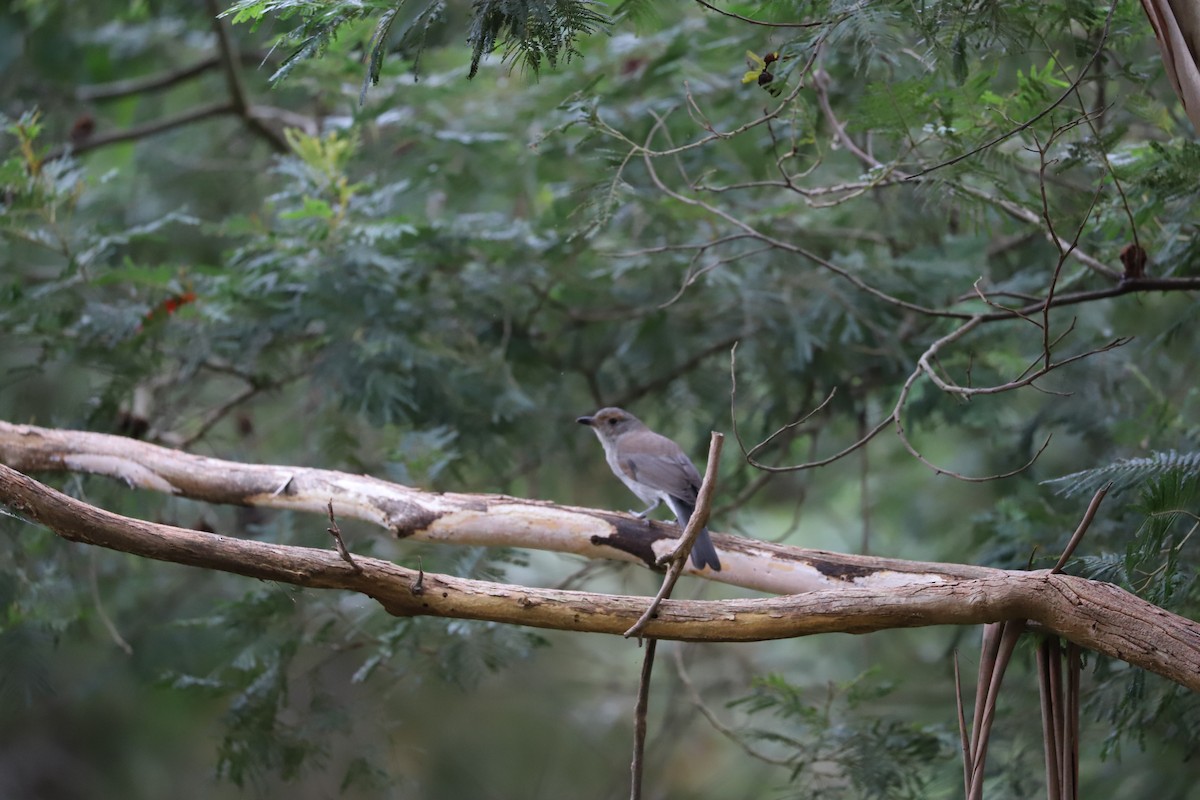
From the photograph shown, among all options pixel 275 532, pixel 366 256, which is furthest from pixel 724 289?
pixel 275 532

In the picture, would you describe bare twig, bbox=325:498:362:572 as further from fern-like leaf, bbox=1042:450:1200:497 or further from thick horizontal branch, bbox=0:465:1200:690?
fern-like leaf, bbox=1042:450:1200:497

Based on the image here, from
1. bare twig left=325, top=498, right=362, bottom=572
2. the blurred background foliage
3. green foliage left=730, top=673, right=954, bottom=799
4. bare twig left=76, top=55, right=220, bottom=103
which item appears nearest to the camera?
bare twig left=325, top=498, right=362, bottom=572

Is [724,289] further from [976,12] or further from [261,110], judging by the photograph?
[261,110]

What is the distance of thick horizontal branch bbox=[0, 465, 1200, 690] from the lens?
272cm

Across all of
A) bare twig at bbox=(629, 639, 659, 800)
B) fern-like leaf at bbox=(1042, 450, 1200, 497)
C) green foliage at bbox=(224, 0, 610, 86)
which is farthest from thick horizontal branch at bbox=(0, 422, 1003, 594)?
green foliage at bbox=(224, 0, 610, 86)

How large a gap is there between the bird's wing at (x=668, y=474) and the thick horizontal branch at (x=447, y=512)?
0.49 m

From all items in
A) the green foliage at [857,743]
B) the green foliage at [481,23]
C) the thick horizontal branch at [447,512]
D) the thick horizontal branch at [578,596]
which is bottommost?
the green foliage at [857,743]

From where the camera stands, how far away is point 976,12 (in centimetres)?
300

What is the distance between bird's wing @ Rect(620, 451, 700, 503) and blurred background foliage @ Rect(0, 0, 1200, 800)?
693 millimetres

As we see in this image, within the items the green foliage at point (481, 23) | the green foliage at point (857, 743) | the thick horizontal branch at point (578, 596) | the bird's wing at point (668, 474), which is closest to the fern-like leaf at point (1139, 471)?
the thick horizontal branch at point (578, 596)

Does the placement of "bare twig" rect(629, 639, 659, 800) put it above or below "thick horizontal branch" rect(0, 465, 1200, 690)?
below

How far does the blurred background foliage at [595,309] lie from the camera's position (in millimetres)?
3328

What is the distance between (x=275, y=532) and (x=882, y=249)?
158 inches

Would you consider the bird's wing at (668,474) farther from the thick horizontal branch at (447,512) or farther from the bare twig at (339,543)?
the bare twig at (339,543)
